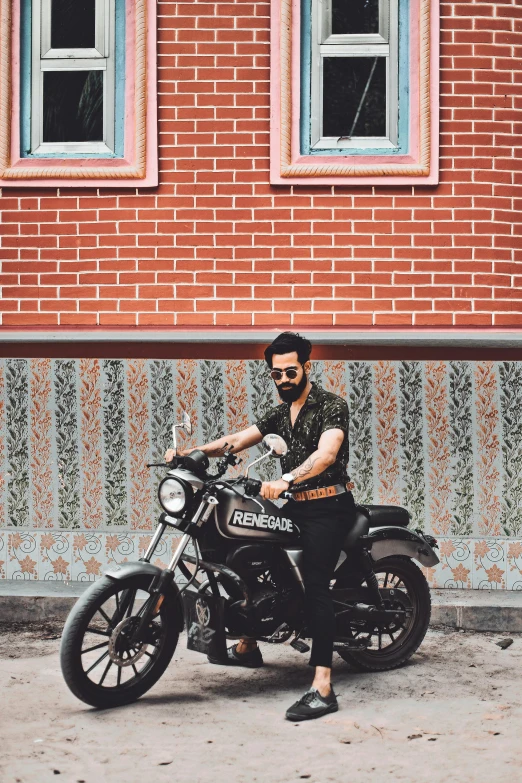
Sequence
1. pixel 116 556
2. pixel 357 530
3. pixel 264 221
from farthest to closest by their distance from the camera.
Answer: pixel 264 221 < pixel 116 556 < pixel 357 530

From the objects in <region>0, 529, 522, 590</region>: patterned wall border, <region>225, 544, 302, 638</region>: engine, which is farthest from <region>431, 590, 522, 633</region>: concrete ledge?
<region>225, 544, 302, 638</region>: engine

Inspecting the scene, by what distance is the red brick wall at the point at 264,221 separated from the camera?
25.4 ft

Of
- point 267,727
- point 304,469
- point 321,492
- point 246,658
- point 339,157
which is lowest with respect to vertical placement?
point 267,727

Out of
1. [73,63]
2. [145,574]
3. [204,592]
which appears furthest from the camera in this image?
[73,63]

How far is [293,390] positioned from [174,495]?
2.76 feet

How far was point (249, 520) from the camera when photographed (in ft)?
16.3

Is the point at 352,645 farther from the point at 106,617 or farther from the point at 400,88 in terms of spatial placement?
the point at 400,88

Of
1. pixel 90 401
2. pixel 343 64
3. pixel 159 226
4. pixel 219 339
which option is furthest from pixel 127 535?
pixel 343 64

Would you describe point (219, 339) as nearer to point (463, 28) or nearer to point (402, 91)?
point (402, 91)

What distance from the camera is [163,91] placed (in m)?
7.85

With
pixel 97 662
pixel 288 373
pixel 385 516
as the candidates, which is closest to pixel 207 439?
pixel 385 516

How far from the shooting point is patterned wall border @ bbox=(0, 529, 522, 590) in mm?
7336

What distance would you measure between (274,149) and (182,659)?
4020mm

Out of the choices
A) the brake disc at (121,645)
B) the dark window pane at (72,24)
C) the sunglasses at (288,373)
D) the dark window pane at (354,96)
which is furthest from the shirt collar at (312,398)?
the dark window pane at (72,24)
